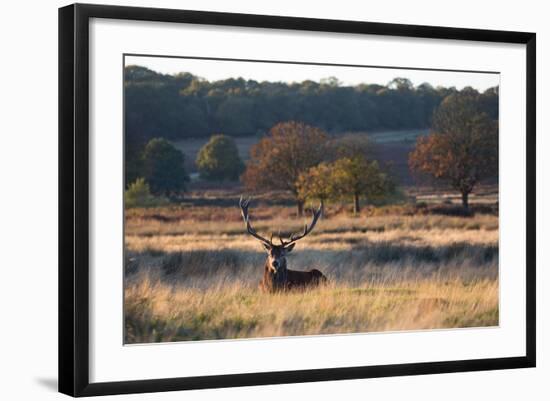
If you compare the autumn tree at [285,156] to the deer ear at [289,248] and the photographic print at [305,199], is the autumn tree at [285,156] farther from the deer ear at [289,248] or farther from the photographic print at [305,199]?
the deer ear at [289,248]

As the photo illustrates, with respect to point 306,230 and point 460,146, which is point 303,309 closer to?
point 306,230

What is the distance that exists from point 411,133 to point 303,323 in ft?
6.87

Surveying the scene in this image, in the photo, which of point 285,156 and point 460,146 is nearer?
point 285,156

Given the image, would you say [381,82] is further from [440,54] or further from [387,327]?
[387,327]

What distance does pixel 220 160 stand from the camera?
39.7ft

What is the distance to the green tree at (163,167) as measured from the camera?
11.8 metres

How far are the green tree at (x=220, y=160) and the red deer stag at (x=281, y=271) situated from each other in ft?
0.89

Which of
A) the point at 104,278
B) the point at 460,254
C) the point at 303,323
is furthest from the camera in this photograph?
the point at 460,254

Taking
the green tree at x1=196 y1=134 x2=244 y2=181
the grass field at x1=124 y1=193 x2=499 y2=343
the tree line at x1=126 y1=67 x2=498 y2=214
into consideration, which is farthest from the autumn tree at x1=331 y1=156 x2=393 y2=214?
the green tree at x1=196 y1=134 x2=244 y2=181

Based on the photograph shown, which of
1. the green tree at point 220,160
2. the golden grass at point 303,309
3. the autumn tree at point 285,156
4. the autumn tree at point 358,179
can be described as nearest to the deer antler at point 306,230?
the autumn tree at point 285,156

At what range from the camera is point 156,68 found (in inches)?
462

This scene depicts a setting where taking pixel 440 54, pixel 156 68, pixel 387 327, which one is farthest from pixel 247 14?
pixel 387 327

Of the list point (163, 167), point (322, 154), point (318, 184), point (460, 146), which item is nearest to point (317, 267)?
point (318, 184)

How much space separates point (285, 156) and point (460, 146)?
1.83 m
